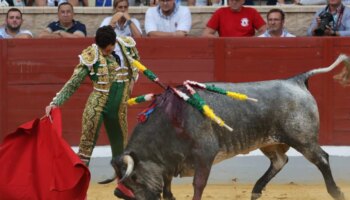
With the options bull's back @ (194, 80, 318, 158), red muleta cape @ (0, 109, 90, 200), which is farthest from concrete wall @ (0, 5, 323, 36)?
red muleta cape @ (0, 109, 90, 200)

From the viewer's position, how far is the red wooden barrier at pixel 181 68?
945cm

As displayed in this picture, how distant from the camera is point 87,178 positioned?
6984 millimetres

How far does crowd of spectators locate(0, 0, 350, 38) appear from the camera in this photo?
9625mm

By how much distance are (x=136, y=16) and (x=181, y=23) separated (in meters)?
0.71

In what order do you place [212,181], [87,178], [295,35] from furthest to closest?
[295,35] < [212,181] < [87,178]

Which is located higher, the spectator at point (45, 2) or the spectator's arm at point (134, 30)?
the spectator at point (45, 2)

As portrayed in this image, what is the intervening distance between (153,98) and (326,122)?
8.98 ft

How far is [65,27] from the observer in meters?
9.82

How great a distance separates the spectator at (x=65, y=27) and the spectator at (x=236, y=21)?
3.91 feet

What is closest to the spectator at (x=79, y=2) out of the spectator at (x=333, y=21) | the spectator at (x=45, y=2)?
the spectator at (x=45, y=2)

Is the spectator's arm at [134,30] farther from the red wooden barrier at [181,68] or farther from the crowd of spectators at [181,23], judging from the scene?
the red wooden barrier at [181,68]

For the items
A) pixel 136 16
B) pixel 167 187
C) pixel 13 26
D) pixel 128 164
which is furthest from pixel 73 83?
pixel 136 16

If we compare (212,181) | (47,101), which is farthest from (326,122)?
(47,101)

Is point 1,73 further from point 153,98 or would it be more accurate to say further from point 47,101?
point 153,98
